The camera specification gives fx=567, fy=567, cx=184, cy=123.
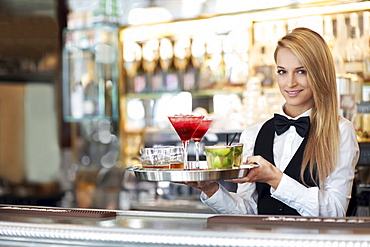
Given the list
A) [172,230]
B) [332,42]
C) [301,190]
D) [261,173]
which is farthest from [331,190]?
[332,42]

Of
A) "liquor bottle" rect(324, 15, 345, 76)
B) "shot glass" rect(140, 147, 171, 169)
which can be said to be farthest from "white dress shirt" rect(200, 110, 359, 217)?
"liquor bottle" rect(324, 15, 345, 76)

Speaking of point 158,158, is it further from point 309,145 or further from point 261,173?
point 309,145

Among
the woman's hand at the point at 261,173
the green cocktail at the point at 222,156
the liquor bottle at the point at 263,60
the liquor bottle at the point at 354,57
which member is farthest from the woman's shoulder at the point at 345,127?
the liquor bottle at the point at 263,60

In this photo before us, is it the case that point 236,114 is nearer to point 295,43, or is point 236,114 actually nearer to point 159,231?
point 295,43

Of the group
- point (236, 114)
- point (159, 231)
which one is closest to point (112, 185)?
point (236, 114)

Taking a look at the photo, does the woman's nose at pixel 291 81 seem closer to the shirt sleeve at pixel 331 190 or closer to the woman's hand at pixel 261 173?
the shirt sleeve at pixel 331 190

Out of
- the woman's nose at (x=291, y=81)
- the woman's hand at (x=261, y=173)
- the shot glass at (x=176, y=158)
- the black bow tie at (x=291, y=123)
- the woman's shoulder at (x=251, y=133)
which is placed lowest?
the woman's hand at (x=261, y=173)

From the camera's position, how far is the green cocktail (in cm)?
212

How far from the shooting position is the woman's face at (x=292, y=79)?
2479 mm

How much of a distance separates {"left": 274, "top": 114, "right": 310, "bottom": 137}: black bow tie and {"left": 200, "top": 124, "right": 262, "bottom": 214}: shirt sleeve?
188 millimetres

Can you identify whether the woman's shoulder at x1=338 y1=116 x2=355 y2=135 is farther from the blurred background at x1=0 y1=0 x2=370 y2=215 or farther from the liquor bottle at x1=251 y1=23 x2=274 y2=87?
the liquor bottle at x1=251 y1=23 x2=274 y2=87

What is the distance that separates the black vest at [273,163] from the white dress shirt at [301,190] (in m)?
0.04

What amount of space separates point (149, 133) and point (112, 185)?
45.0 inches

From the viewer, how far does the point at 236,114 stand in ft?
13.9
